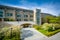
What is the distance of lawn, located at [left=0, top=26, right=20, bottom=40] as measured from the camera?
327 cm

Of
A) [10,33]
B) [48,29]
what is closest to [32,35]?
[48,29]

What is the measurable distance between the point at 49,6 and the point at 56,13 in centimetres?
36

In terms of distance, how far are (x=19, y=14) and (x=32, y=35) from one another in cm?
88

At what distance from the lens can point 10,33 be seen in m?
3.32

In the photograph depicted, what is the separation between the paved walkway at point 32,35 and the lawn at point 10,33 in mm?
231

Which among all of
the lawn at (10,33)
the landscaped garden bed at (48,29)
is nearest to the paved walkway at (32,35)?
the landscaped garden bed at (48,29)

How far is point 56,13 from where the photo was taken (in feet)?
12.0

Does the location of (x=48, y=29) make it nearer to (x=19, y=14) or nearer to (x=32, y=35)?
(x=32, y=35)

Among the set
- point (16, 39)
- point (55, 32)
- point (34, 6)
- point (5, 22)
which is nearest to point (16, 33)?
point (16, 39)

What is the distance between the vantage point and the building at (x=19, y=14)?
128 inches

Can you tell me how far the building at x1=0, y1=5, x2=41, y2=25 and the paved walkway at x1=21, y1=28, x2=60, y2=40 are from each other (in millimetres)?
361

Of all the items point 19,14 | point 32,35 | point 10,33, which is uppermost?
point 19,14

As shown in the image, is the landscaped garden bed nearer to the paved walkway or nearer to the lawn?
the paved walkway

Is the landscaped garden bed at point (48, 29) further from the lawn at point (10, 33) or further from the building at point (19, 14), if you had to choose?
the lawn at point (10, 33)
